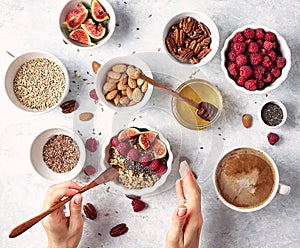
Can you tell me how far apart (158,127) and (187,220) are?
36 centimetres

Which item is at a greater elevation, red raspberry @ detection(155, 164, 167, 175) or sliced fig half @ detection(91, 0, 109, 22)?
sliced fig half @ detection(91, 0, 109, 22)

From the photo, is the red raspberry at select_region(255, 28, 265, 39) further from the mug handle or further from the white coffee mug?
the mug handle

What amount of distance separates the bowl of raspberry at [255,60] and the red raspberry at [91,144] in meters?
0.53

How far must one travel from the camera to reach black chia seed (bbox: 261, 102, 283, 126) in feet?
6.50

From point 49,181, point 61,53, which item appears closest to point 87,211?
point 49,181

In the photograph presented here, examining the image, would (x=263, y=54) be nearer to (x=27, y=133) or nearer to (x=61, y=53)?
(x=61, y=53)

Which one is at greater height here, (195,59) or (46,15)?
(46,15)

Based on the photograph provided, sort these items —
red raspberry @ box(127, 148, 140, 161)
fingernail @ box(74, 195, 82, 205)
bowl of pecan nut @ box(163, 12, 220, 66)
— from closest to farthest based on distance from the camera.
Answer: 1. red raspberry @ box(127, 148, 140, 161)
2. fingernail @ box(74, 195, 82, 205)
3. bowl of pecan nut @ box(163, 12, 220, 66)

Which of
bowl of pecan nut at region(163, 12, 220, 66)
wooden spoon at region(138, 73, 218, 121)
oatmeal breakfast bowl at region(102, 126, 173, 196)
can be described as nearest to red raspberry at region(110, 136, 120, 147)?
oatmeal breakfast bowl at region(102, 126, 173, 196)

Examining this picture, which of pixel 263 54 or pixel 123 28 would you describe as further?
pixel 123 28

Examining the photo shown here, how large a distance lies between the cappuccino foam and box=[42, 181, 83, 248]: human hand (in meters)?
0.50

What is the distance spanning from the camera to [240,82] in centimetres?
193

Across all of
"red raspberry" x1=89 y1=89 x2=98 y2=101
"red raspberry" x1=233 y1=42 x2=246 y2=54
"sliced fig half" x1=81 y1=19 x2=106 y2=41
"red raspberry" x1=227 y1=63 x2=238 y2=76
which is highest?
"sliced fig half" x1=81 y1=19 x2=106 y2=41

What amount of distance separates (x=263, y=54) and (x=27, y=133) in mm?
908
